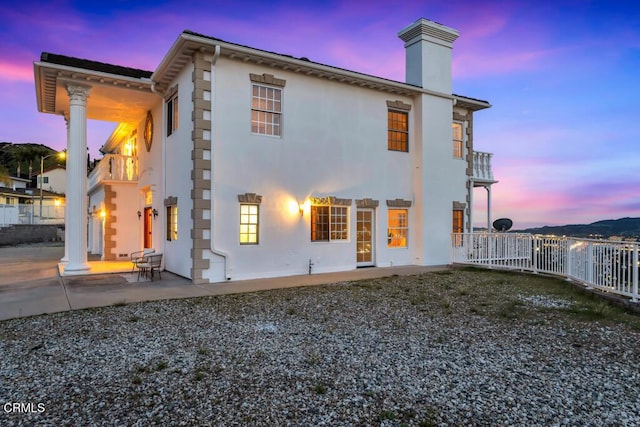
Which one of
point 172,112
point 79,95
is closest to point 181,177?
point 172,112

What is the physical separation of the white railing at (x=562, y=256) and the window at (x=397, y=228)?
218cm

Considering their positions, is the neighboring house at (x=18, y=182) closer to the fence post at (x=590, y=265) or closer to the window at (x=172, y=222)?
the window at (x=172, y=222)

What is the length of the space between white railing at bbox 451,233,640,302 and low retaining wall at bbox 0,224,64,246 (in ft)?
99.3

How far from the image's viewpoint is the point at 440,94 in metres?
15.3

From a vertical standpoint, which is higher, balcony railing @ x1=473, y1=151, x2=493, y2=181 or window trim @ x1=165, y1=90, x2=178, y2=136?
window trim @ x1=165, y1=90, x2=178, y2=136

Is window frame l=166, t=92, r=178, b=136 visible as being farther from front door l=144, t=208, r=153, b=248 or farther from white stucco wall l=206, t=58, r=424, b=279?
front door l=144, t=208, r=153, b=248

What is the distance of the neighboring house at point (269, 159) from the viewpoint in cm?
1100

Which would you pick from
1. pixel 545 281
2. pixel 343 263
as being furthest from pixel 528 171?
pixel 343 263

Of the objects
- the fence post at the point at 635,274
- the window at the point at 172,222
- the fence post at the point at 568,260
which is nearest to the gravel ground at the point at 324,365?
the fence post at the point at 635,274

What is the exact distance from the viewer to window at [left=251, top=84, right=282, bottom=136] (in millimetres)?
11734

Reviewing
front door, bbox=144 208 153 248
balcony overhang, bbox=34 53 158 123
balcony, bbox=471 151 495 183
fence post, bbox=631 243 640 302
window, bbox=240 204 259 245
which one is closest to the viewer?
fence post, bbox=631 243 640 302

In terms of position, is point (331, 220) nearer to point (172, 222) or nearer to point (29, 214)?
point (172, 222)

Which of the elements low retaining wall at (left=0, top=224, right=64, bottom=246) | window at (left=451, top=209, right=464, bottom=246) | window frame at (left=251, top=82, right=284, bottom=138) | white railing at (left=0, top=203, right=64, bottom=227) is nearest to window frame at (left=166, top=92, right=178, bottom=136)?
window frame at (left=251, top=82, right=284, bottom=138)

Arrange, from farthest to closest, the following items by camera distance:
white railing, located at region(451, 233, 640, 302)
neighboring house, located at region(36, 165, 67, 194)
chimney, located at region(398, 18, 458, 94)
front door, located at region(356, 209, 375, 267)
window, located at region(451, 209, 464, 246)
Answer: neighboring house, located at region(36, 165, 67, 194), window, located at region(451, 209, 464, 246), chimney, located at region(398, 18, 458, 94), front door, located at region(356, 209, 375, 267), white railing, located at region(451, 233, 640, 302)
